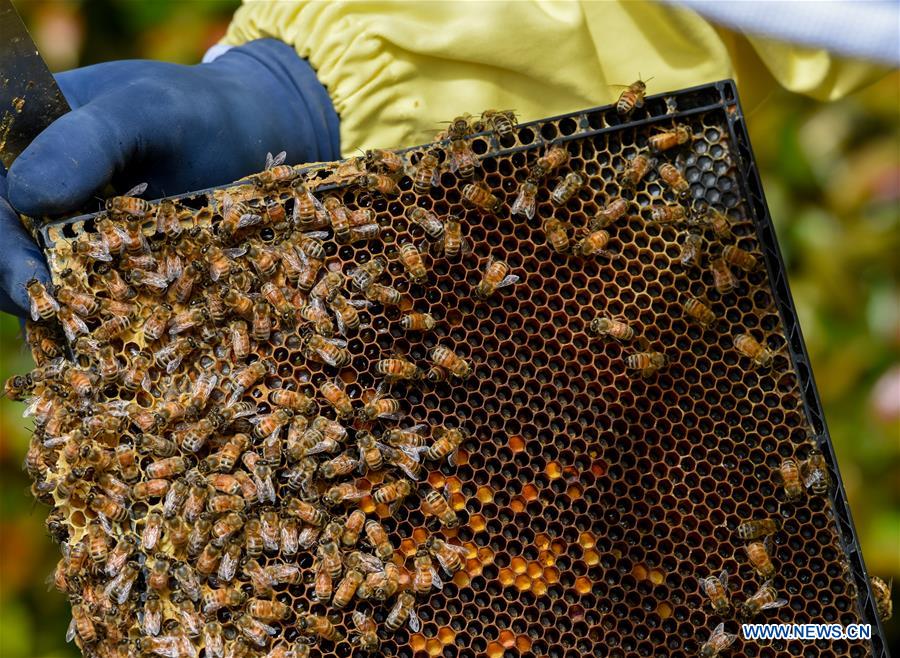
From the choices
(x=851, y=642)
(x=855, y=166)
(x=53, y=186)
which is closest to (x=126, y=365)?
(x=53, y=186)

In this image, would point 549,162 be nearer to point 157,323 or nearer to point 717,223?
point 717,223

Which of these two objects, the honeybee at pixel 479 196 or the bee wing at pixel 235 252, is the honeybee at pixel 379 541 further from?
the honeybee at pixel 479 196

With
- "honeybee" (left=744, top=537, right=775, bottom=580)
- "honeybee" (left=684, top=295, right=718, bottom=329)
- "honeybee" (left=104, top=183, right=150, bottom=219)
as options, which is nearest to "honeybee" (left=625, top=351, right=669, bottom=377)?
"honeybee" (left=684, top=295, right=718, bottom=329)

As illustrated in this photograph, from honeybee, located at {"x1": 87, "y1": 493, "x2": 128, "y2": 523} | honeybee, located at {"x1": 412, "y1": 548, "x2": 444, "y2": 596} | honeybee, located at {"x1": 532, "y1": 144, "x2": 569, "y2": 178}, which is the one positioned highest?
honeybee, located at {"x1": 532, "y1": 144, "x2": 569, "y2": 178}

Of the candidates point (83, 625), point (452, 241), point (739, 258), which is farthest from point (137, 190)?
point (739, 258)

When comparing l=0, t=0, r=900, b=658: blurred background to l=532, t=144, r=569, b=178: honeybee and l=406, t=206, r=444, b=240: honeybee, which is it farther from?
l=406, t=206, r=444, b=240: honeybee

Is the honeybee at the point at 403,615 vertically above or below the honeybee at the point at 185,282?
below

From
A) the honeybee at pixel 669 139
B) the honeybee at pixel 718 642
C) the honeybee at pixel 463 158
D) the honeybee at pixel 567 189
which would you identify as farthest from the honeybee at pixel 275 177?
the honeybee at pixel 718 642
